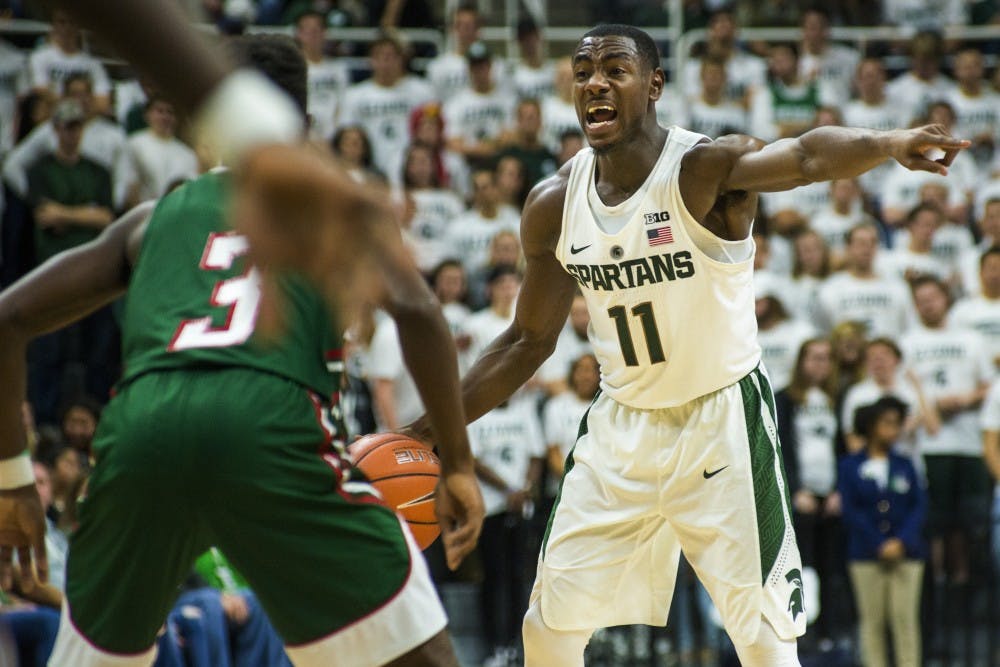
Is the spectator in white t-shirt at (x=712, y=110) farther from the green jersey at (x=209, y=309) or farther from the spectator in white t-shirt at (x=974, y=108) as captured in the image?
the green jersey at (x=209, y=309)

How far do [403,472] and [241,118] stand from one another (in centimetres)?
291

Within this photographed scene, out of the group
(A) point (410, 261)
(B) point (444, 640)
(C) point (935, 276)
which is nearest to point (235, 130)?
(A) point (410, 261)

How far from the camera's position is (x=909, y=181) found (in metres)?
12.6

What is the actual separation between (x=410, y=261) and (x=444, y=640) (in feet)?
5.10

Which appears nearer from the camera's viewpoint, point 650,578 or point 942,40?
point 650,578

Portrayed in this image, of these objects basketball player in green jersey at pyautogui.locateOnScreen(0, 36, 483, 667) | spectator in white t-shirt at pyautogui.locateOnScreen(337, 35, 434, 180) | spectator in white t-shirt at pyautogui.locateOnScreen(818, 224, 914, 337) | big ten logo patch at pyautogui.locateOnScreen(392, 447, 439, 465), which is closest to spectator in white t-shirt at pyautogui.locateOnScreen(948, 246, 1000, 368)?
spectator in white t-shirt at pyautogui.locateOnScreen(818, 224, 914, 337)

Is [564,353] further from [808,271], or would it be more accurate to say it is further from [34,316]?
[34,316]

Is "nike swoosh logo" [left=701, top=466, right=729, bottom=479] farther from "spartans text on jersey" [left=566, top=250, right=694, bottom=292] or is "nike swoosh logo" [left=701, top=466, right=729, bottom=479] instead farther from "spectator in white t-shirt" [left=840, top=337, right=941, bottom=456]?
"spectator in white t-shirt" [left=840, top=337, right=941, bottom=456]

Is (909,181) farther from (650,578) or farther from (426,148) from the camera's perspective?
(650,578)

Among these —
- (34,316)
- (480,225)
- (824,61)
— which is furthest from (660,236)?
(824,61)

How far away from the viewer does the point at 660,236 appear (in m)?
5.17

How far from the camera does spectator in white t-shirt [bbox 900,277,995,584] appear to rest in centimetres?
1012

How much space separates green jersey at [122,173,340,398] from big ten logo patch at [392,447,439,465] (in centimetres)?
130

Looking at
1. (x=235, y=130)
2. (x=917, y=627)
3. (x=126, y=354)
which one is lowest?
(x=917, y=627)
